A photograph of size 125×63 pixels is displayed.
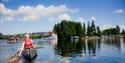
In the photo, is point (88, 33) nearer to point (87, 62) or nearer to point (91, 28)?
point (91, 28)

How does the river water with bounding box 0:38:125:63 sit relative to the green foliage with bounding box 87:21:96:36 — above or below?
below

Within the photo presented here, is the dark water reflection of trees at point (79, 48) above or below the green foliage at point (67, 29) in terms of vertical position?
below

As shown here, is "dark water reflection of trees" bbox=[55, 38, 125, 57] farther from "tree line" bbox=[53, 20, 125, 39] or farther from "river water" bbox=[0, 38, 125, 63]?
"tree line" bbox=[53, 20, 125, 39]

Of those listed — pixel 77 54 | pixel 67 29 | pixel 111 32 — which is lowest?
pixel 77 54

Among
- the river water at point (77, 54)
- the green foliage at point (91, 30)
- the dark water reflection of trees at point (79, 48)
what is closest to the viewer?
the river water at point (77, 54)

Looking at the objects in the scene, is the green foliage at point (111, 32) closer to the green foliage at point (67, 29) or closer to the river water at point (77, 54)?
the green foliage at point (67, 29)

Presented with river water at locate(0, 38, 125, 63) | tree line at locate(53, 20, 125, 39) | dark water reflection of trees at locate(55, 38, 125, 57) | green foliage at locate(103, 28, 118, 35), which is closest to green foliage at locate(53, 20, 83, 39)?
tree line at locate(53, 20, 125, 39)

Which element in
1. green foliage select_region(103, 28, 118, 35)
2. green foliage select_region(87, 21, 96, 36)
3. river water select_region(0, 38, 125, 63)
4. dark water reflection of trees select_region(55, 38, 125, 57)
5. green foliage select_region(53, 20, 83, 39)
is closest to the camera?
river water select_region(0, 38, 125, 63)

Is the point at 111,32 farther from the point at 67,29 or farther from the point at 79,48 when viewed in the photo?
the point at 79,48

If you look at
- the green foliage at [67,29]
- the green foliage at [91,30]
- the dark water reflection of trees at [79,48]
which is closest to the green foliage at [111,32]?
the green foliage at [91,30]

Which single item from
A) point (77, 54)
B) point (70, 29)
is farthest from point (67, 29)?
point (77, 54)

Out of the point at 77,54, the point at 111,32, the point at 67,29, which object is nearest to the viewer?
the point at 77,54

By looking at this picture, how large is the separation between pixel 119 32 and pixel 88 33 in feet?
47.9

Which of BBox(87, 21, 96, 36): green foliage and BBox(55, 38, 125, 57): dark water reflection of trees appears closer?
BBox(55, 38, 125, 57): dark water reflection of trees
